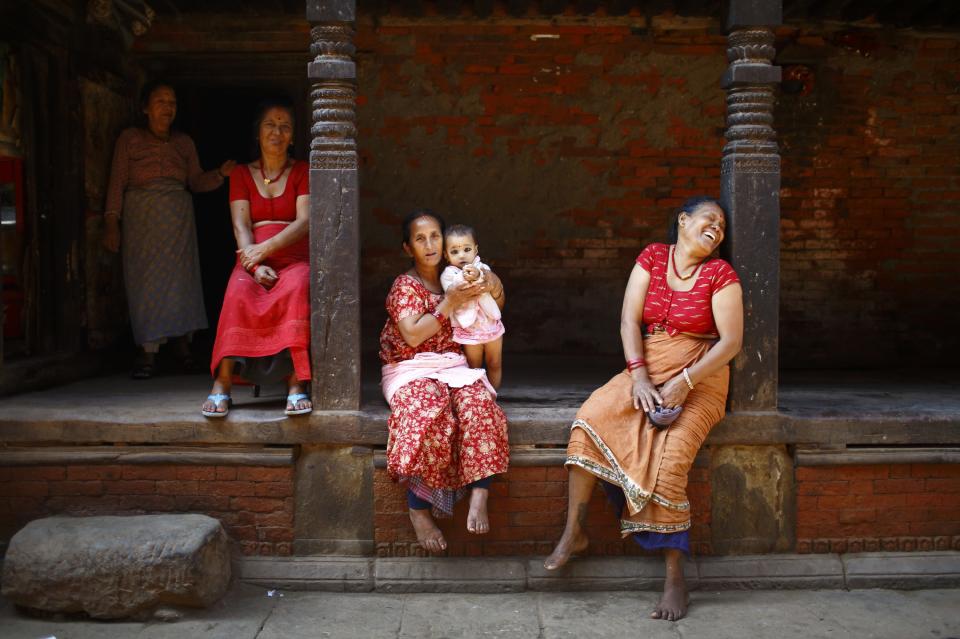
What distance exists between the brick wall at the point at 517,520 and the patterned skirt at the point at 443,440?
0.19 m

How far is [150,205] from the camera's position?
554 centimetres

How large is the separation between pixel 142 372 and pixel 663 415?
134 inches

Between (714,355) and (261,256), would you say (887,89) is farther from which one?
(261,256)

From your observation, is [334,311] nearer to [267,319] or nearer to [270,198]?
[267,319]

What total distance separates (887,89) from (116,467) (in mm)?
6032

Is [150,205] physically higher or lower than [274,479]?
higher

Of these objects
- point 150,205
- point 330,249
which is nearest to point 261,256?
point 330,249

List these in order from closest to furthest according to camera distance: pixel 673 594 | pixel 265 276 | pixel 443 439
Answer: pixel 673 594 < pixel 443 439 < pixel 265 276

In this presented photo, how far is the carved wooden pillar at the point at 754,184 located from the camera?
163 inches

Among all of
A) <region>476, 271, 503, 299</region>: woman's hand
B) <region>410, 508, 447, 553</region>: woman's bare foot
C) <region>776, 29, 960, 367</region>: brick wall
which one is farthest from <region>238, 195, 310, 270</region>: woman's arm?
<region>776, 29, 960, 367</region>: brick wall

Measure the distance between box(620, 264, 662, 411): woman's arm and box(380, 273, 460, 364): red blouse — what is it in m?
0.87

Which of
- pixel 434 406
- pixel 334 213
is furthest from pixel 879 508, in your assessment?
pixel 334 213

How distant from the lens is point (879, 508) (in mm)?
4289

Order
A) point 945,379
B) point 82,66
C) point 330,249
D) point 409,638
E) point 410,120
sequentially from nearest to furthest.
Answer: point 409,638 < point 330,249 < point 82,66 < point 945,379 < point 410,120
